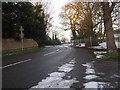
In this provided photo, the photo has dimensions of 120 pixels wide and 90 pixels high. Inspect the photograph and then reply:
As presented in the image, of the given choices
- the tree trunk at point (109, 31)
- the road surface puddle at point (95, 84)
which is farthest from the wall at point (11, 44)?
the road surface puddle at point (95, 84)

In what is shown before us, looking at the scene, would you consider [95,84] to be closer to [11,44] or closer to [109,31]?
[109,31]

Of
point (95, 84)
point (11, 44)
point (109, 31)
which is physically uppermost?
point (109, 31)

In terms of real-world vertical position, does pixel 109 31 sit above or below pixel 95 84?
above

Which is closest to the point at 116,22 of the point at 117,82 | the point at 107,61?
the point at 107,61

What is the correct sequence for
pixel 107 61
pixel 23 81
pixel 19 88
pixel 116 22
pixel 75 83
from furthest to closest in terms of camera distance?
pixel 116 22
pixel 107 61
pixel 23 81
pixel 75 83
pixel 19 88

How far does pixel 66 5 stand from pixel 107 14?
15747mm

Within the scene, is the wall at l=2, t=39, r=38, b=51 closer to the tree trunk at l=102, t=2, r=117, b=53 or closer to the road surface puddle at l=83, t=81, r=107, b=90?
the tree trunk at l=102, t=2, r=117, b=53

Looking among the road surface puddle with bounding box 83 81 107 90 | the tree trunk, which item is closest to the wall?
the tree trunk

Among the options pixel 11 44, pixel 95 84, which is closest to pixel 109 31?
pixel 95 84

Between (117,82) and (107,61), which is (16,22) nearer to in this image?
(107,61)

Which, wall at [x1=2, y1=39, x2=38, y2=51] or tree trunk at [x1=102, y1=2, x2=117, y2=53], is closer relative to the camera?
tree trunk at [x1=102, y1=2, x2=117, y2=53]

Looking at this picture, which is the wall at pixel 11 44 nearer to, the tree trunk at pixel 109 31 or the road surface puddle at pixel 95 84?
the tree trunk at pixel 109 31

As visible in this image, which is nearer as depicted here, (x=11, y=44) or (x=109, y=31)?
(x=109, y=31)

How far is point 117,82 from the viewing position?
4.70m
